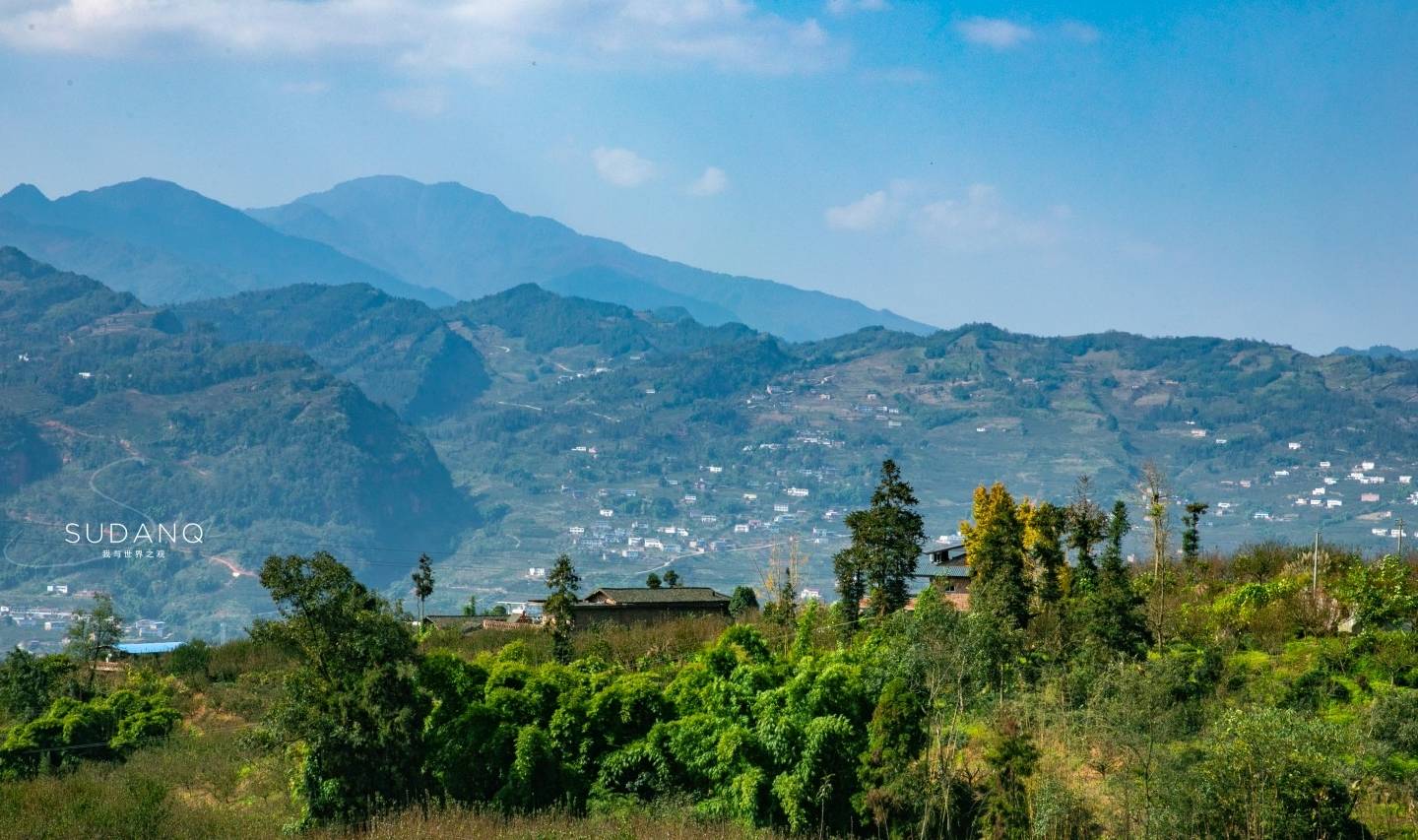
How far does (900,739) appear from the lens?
2708cm

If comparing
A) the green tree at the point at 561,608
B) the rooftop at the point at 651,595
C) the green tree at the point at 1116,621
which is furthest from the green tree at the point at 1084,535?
the rooftop at the point at 651,595

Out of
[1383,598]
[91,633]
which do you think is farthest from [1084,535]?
[91,633]

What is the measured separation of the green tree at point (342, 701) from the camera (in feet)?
90.9

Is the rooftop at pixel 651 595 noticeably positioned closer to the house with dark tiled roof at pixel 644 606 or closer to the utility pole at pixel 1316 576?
the house with dark tiled roof at pixel 644 606

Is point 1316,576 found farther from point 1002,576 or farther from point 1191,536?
point 1191,536

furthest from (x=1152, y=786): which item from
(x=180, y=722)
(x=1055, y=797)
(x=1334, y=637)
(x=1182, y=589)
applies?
(x=180, y=722)

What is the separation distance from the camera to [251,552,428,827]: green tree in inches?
1091

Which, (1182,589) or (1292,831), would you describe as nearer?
(1292,831)

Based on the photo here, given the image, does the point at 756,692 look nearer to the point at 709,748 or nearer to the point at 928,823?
the point at 709,748

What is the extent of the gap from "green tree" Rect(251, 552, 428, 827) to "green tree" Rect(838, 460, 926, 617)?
60.9 ft

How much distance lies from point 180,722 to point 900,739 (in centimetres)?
2394

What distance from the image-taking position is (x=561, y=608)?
148ft

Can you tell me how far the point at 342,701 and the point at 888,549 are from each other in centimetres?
2029

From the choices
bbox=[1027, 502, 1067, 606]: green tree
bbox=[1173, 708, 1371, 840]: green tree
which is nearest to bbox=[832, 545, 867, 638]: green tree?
bbox=[1027, 502, 1067, 606]: green tree
